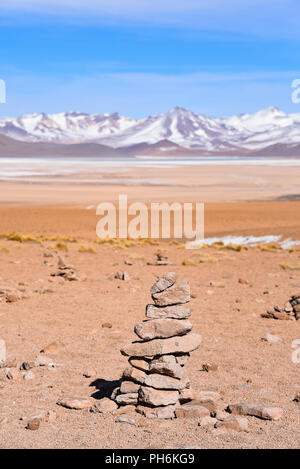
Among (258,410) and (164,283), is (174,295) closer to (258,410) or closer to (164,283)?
(164,283)

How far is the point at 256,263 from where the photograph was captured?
18766 mm

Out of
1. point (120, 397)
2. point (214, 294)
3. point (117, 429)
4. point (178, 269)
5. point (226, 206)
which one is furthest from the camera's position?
point (226, 206)

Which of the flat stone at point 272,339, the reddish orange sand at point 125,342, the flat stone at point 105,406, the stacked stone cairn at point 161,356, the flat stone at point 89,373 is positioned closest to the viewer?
the reddish orange sand at point 125,342

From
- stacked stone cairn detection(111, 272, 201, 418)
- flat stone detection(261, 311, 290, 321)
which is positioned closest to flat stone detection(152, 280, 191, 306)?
stacked stone cairn detection(111, 272, 201, 418)

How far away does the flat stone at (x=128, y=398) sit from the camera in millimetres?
6555

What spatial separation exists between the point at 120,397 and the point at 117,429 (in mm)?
546

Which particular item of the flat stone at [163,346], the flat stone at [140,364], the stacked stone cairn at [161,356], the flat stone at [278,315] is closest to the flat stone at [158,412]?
the stacked stone cairn at [161,356]

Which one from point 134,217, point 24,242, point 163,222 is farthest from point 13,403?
point 134,217

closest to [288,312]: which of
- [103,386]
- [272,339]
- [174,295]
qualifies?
[272,339]

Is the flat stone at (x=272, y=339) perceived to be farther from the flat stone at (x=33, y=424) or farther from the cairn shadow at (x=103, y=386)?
the flat stone at (x=33, y=424)

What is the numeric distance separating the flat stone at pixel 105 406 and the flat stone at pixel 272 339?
3729mm

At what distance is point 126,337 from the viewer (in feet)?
31.9

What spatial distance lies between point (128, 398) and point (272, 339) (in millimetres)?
3781
